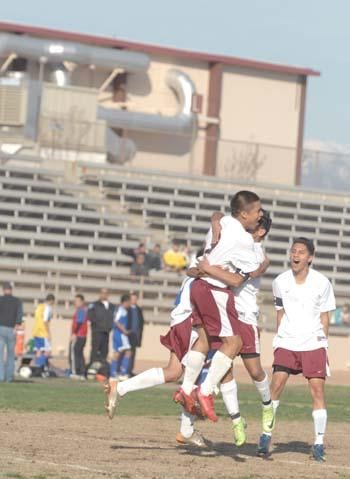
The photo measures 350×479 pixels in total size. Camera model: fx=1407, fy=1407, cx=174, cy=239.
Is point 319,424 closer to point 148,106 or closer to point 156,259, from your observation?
point 156,259

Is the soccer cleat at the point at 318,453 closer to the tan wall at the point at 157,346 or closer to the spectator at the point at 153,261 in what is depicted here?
the tan wall at the point at 157,346

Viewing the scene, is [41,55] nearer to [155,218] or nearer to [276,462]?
[155,218]

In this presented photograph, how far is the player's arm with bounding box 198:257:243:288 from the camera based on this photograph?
10773 millimetres

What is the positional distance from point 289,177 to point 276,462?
30998 millimetres

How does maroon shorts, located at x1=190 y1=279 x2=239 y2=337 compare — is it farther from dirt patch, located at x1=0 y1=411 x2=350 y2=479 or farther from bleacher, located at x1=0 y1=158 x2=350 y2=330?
bleacher, located at x1=0 y1=158 x2=350 y2=330

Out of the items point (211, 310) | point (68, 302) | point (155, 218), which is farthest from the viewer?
point (155, 218)

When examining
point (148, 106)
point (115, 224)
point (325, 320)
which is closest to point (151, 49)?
point (148, 106)

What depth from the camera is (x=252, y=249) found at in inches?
431

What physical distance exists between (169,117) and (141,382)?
34.2 meters

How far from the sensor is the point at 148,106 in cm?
4612

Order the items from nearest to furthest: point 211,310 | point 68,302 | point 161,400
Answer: point 211,310
point 161,400
point 68,302

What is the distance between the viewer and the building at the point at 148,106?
39.7 meters

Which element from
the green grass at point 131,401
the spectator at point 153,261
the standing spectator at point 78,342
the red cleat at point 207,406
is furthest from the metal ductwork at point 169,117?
the red cleat at point 207,406

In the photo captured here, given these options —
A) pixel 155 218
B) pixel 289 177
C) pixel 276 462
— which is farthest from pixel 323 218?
pixel 276 462
